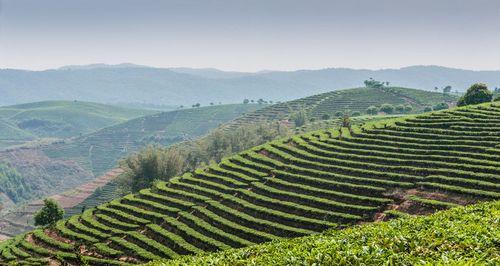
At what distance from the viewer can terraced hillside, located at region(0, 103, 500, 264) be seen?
53.5 m

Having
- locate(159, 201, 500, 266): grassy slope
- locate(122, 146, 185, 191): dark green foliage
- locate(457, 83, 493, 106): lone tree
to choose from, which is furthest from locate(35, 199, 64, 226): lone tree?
locate(457, 83, 493, 106): lone tree

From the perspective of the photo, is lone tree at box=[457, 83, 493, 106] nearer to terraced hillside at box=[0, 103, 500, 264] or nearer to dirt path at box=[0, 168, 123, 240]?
terraced hillside at box=[0, 103, 500, 264]

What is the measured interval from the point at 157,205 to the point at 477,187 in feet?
119

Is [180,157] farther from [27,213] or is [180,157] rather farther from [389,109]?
[389,109]

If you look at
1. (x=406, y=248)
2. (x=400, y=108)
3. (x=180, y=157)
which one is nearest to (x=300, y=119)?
(x=400, y=108)

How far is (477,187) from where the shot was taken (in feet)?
177

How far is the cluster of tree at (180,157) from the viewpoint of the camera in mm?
106812

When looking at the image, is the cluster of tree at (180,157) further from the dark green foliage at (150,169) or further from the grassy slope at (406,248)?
the grassy slope at (406,248)

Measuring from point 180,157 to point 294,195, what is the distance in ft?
186

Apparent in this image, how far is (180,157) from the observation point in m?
114

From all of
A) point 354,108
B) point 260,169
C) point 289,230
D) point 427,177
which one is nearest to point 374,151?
point 427,177

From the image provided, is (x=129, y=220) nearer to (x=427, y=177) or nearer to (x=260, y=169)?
(x=260, y=169)

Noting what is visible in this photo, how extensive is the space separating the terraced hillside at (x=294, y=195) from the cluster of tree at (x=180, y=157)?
18.1 metres

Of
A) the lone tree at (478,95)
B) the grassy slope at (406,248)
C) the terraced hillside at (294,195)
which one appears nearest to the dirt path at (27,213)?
the terraced hillside at (294,195)
